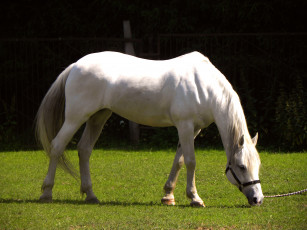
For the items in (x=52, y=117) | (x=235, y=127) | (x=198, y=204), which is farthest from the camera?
(x=52, y=117)

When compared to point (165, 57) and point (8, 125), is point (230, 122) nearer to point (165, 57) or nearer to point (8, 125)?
point (165, 57)

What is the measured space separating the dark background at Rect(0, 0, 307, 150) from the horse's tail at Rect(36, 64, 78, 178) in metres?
4.94

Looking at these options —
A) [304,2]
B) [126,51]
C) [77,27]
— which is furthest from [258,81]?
[77,27]

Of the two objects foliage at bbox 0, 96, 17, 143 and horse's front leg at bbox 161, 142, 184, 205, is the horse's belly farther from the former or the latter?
foliage at bbox 0, 96, 17, 143

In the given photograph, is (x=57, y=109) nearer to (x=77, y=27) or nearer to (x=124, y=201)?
(x=124, y=201)

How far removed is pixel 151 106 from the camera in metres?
6.67

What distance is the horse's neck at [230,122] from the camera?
6.25 m

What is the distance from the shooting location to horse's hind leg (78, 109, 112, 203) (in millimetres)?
6801

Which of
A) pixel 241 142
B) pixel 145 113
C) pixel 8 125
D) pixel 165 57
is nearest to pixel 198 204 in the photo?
pixel 241 142

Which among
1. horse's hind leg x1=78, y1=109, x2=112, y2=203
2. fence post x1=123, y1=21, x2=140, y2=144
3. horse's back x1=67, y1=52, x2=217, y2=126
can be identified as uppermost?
horse's back x1=67, y1=52, x2=217, y2=126

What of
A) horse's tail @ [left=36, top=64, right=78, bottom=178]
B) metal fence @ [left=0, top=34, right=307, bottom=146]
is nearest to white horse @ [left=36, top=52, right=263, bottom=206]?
horse's tail @ [left=36, top=64, right=78, bottom=178]

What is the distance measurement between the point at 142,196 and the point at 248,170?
1.61 m

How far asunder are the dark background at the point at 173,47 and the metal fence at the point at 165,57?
2cm

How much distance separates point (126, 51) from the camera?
12.1m
